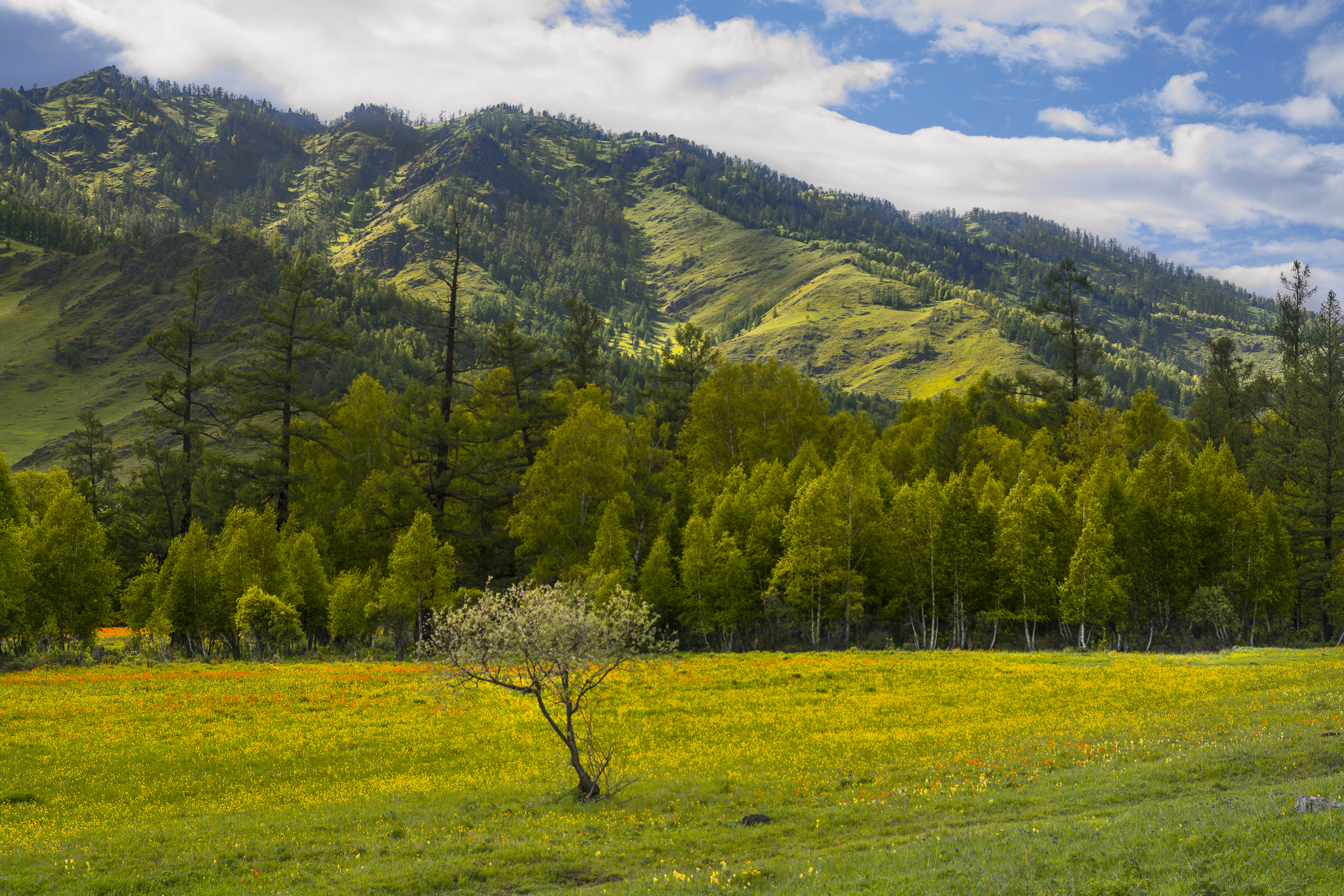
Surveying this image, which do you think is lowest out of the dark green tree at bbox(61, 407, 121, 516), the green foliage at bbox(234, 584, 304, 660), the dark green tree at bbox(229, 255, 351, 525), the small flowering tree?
the green foliage at bbox(234, 584, 304, 660)

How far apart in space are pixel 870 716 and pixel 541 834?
20.7 metres

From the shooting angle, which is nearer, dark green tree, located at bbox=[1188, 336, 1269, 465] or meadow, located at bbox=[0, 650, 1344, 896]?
meadow, located at bbox=[0, 650, 1344, 896]

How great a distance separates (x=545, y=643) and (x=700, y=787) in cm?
760

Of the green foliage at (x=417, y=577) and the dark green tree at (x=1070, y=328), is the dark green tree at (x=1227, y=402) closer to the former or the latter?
the dark green tree at (x=1070, y=328)

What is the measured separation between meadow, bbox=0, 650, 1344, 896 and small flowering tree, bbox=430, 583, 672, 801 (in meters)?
2.07

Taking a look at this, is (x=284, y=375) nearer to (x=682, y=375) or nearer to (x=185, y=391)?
(x=185, y=391)

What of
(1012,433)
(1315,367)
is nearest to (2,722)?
(1012,433)

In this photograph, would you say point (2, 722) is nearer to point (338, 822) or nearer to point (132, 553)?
point (338, 822)

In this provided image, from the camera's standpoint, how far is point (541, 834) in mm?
21859

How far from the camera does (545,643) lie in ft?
79.7

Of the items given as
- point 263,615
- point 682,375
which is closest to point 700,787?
point 263,615

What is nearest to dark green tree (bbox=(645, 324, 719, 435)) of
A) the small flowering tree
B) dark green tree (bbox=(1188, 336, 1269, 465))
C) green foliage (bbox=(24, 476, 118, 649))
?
green foliage (bbox=(24, 476, 118, 649))

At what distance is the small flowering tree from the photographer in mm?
24250

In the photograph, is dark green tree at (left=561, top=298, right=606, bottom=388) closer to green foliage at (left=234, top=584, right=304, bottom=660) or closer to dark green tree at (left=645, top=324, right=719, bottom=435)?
dark green tree at (left=645, top=324, right=719, bottom=435)
